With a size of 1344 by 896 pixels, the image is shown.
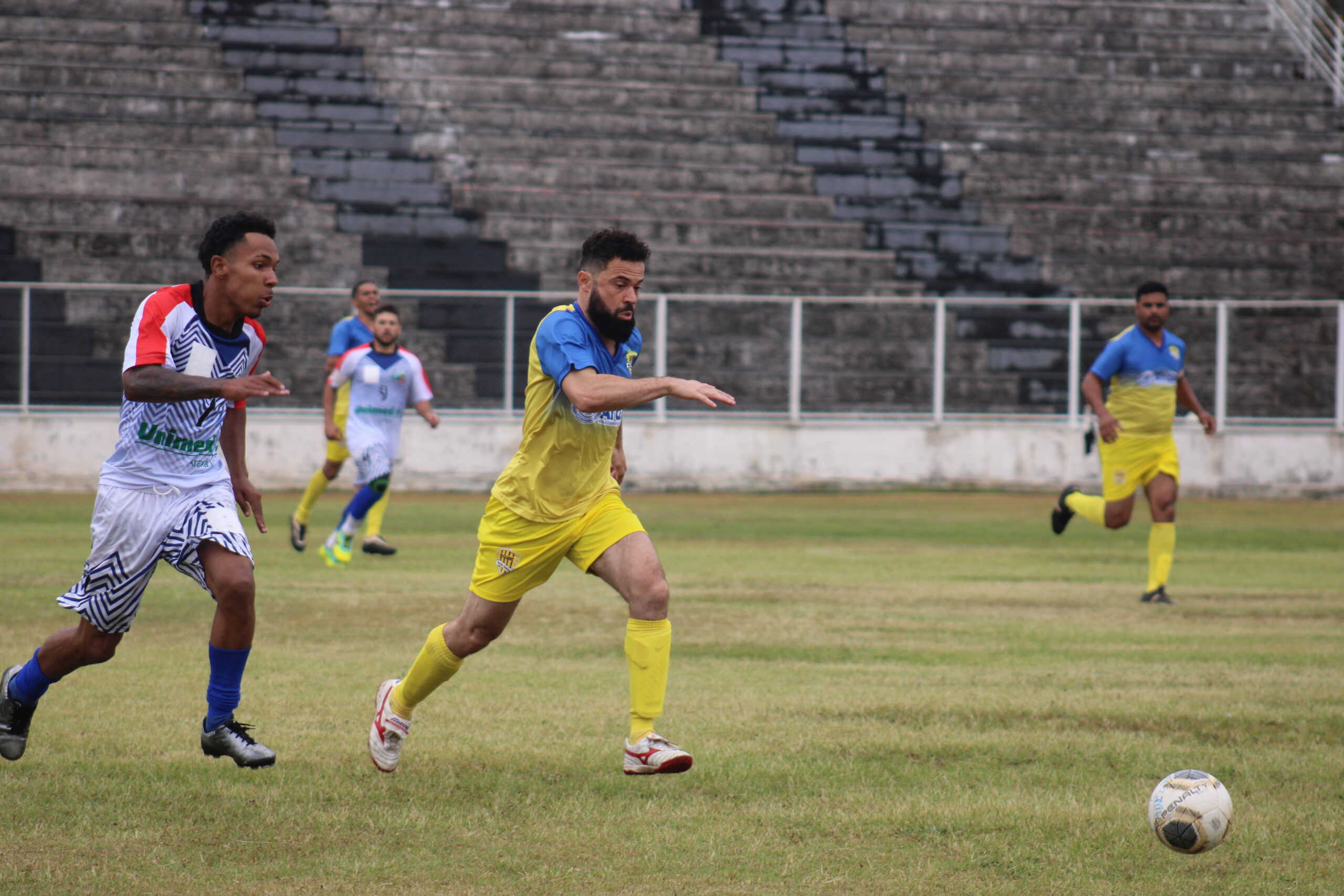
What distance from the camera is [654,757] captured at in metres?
5.31

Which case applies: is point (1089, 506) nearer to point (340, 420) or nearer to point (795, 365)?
point (340, 420)

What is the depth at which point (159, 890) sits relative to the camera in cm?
433

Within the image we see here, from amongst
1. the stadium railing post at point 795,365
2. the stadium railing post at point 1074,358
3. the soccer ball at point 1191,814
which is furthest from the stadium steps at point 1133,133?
the soccer ball at point 1191,814

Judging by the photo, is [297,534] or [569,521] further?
[297,534]

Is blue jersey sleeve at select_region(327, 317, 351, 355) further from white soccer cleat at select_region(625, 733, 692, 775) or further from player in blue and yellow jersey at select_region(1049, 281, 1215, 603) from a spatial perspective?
white soccer cleat at select_region(625, 733, 692, 775)

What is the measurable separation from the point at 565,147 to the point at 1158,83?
1238 centimetres

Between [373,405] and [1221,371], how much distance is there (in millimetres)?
14078

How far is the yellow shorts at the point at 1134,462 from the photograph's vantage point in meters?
11.5

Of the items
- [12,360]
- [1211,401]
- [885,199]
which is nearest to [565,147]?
[885,199]

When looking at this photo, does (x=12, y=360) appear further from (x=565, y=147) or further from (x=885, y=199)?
(x=885, y=199)

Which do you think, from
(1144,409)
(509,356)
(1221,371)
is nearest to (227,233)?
(1144,409)

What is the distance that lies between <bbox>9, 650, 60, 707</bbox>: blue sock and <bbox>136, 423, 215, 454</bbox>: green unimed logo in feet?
3.22

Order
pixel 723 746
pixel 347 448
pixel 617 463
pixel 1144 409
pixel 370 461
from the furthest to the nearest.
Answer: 1. pixel 347 448
2. pixel 370 461
3. pixel 1144 409
4. pixel 617 463
5. pixel 723 746

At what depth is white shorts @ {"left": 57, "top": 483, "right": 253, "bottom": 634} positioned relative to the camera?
541 centimetres
